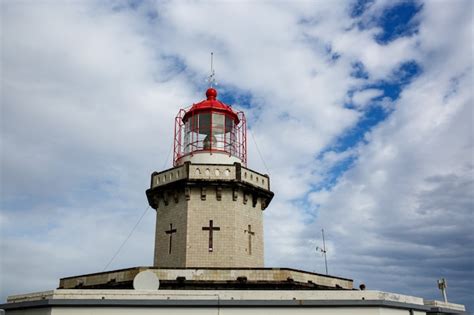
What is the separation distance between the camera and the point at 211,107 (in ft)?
72.1

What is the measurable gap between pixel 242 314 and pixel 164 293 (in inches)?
93.4

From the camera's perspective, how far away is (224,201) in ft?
64.8

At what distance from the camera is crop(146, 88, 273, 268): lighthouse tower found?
1902 centimetres

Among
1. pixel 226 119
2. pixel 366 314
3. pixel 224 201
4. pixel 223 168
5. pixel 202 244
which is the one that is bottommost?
pixel 366 314

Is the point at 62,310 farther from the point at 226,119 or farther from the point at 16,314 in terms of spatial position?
the point at 226,119

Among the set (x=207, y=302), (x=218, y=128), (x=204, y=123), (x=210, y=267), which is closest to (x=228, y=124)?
(x=218, y=128)

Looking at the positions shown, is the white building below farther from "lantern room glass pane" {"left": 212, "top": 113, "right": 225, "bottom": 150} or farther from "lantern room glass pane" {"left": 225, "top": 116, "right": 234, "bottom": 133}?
"lantern room glass pane" {"left": 225, "top": 116, "right": 234, "bottom": 133}

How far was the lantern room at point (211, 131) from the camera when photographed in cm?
2177

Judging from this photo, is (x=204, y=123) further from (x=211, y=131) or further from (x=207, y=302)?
(x=207, y=302)

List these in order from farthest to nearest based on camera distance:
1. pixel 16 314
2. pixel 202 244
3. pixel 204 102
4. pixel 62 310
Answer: pixel 204 102, pixel 202 244, pixel 16 314, pixel 62 310

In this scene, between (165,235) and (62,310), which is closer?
(62,310)

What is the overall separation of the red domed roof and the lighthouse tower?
0.05 meters

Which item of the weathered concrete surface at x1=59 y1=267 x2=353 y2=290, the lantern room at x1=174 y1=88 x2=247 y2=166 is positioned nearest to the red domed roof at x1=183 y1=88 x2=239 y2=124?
the lantern room at x1=174 y1=88 x2=247 y2=166

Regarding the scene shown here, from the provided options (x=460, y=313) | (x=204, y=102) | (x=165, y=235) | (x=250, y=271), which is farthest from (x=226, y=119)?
(x=460, y=313)
